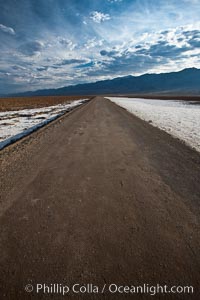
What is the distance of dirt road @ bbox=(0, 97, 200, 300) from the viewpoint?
81.4 inches

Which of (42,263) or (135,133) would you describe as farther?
(135,133)

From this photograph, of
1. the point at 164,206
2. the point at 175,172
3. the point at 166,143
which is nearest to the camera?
the point at 164,206

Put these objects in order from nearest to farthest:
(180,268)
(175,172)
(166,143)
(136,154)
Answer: (180,268) < (175,172) < (136,154) < (166,143)

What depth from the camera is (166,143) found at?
735 cm

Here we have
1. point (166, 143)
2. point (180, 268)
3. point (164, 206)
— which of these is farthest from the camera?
point (166, 143)

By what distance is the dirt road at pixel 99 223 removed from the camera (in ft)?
6.78

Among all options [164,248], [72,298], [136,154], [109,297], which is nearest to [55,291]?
[72,298]

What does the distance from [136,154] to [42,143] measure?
409cm

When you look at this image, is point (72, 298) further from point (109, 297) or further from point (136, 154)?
point (136, 154)

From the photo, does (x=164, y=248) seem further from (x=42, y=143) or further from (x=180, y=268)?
(x=42, y=143)

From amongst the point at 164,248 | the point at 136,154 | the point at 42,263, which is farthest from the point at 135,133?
the point at 42,263

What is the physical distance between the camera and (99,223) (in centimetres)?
287

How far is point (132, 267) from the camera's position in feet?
7.04

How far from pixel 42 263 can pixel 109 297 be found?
2.98ft
